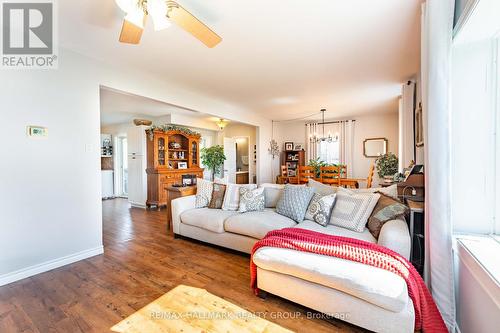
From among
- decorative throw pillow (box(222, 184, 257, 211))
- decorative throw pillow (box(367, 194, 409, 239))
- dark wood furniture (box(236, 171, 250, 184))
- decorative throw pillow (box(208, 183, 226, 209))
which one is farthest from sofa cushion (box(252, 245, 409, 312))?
dark wood furniture (box(236, 171, 250, 184))

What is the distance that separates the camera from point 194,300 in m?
1.83

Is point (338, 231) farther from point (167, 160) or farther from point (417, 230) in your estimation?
point (167, 160)

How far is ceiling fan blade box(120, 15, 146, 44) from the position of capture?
1.73m

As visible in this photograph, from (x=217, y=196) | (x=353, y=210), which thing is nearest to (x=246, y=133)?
(x=217, y=196)

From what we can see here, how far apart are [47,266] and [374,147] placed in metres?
7.34

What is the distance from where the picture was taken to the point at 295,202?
2750 millimetres

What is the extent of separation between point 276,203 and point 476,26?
2509 mm

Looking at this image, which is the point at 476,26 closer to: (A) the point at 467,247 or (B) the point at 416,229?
(A) the point at 467,247

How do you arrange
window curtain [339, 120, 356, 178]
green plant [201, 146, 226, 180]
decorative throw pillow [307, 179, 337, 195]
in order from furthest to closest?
green plant [201, 146, 226, 180], window curtain [339, 120, 356, 178], decorative throw pillow [307, 179, 337, 195]

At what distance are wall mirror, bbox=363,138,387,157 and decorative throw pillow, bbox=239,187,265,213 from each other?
4.83 m

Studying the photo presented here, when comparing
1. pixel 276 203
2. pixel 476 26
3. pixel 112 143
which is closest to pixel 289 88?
pixel 276 203

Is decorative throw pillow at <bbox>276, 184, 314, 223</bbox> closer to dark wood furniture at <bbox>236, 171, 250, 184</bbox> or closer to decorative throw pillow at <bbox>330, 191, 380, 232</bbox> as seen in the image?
decorative throw pillow at <bbox>330, 191, 380, 232</bbox>

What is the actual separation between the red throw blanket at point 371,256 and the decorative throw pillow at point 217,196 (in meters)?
1.38

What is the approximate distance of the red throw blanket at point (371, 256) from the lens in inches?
54.6
